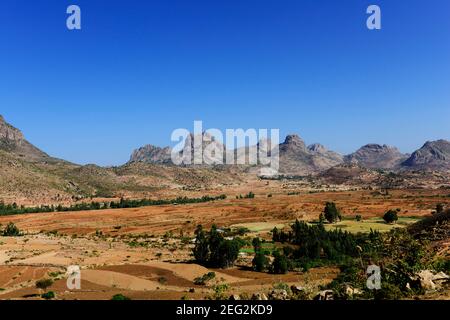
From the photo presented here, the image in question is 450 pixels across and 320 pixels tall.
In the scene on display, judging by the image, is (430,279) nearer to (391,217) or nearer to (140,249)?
(140,249)

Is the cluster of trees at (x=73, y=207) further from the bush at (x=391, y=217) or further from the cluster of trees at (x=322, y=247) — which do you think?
the cluster of trees at (x=322, y=247)

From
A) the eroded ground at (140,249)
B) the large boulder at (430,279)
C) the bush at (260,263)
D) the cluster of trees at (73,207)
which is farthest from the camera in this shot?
the cluster of trees at (73,207)

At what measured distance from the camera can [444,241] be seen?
107 ft

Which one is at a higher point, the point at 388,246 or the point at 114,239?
the point at 388,246

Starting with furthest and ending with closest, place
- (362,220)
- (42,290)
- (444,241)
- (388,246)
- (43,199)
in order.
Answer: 1. (43,199)
2. (362,220)
3. (42,290)
4. (444,241)
5. (388,246)

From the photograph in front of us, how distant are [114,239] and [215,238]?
3634 cm

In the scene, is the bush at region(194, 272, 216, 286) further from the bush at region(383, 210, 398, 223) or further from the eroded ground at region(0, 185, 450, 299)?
the bush at region(383, 210, 398, 223)

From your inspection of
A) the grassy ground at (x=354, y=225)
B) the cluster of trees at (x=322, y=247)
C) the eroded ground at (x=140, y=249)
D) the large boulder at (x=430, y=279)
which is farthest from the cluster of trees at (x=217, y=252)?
the grassy ground at (x=354, y=225)

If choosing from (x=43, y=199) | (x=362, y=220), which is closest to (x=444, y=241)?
(x=362, y=220)

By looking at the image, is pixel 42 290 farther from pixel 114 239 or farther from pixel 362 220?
pixel 362 220

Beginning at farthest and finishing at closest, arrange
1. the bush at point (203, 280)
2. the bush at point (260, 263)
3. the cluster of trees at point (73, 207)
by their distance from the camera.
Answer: the cluster of trees at point (73, 207) → the bush at point (260, 263) → the bush at point (203, 280)

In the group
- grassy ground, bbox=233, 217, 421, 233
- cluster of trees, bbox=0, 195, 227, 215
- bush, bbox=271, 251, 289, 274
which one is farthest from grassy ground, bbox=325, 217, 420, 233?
cluster of trees, bbox=0, 195, 227, 215
